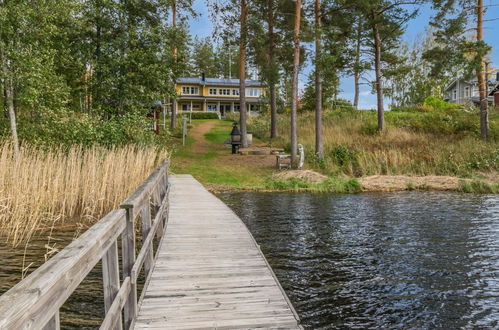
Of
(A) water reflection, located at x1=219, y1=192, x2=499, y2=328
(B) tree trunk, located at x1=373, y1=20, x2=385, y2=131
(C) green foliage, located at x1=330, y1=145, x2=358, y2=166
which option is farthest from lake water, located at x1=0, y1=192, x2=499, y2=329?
(B) tree trunk, located at x1=373, y1=20, x2=385, y2=131

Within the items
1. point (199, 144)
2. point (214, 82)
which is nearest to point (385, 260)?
point (199, 144)

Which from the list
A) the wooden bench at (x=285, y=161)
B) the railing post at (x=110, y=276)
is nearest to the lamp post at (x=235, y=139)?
the wooden bench at (x=285, y=161)

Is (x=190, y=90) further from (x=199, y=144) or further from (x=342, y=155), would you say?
(x=342, y=155)

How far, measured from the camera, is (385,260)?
679 centimetres

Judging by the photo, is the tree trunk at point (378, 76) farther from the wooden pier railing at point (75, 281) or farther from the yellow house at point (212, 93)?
the yellow house at point (212, 93)

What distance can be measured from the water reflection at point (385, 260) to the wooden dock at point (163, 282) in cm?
82

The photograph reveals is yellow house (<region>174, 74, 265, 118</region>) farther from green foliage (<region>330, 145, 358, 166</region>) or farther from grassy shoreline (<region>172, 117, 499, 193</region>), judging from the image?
green foliage (<region>330, 145, 358, 166</region>)

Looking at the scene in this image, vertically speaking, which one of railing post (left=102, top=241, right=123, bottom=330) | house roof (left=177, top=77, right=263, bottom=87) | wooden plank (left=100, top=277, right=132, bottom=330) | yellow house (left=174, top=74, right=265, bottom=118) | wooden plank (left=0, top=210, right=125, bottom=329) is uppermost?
house roof (left=177, top=77, right=263, bottom=87)

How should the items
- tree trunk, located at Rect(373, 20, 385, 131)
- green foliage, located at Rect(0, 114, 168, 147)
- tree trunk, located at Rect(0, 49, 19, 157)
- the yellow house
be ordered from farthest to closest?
the yellow house < tree trunk, located at Rect(373, 20, 385, 131) < green foliage, located at Rect(0, 114, 168, 147) < tree trunk, located at Rect(0, 49, 19, 157)

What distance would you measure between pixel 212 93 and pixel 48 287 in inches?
2391

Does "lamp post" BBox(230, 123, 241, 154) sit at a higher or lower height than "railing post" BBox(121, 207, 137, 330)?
higher

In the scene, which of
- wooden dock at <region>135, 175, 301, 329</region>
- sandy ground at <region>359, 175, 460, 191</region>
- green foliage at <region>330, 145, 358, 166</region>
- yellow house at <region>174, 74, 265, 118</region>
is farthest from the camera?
yellow house at <region>174, 74, 265, 118</region>

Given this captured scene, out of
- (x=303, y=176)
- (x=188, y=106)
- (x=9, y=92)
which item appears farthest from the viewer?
(x=188, y=106)

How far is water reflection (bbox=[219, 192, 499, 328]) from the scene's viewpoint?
4809mm
